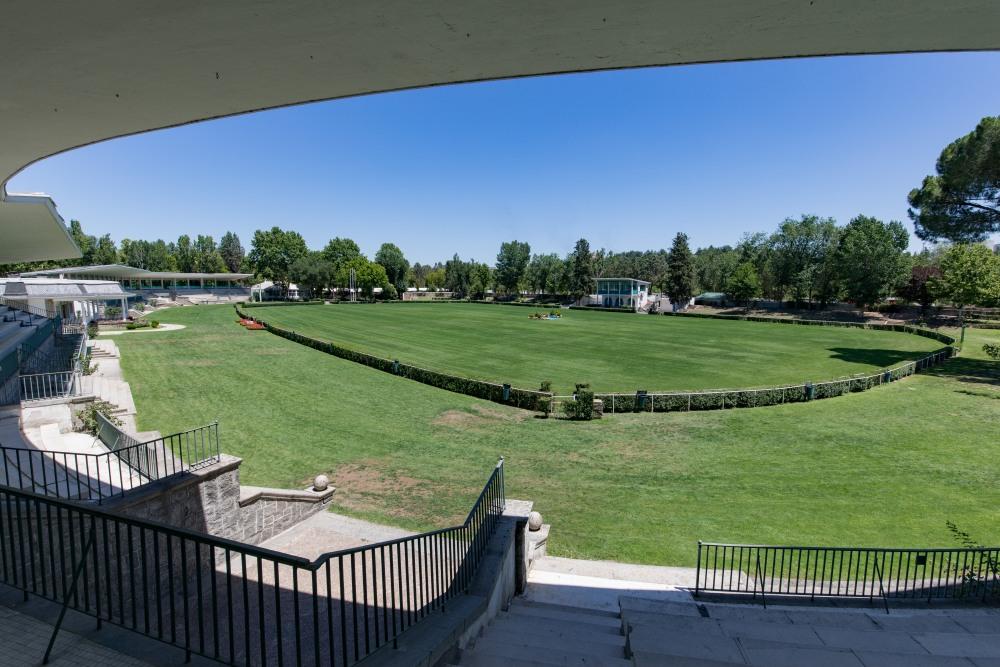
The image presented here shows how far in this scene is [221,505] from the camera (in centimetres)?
843

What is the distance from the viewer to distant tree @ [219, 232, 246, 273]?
511ft

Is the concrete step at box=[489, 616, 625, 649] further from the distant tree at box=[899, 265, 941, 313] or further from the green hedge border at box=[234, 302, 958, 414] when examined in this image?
the distant tree at box=[899, 265, 941, 313]

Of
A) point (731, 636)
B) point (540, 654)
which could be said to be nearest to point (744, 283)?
point (731, 636)

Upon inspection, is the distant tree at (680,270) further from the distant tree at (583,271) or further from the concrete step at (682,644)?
the concrete step at (682,644)

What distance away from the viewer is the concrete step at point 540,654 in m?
4.55

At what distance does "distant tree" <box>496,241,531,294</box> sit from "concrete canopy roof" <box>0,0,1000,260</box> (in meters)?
113

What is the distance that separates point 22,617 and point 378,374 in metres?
22.3

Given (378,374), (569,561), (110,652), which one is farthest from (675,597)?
(378,374)

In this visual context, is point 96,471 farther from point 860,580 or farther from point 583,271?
point 583,271

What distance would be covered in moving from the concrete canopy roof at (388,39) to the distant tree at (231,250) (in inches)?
6781

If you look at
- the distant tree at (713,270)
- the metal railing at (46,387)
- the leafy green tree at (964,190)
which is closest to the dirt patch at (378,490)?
the metal railing at (46,387)

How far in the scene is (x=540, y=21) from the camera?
3.31 meters

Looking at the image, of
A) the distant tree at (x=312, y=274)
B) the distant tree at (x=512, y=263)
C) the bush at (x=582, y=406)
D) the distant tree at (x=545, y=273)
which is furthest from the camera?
the distant tree at (x=512, y=263)

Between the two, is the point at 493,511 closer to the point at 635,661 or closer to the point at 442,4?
the point at 635,661
